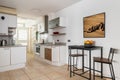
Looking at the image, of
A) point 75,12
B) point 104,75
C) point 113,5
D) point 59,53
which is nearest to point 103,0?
point 113,5

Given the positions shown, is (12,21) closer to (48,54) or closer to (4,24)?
(4,24)

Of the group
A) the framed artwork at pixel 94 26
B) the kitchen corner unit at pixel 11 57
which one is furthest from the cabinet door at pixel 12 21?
the framed artwork at pixel 94 26

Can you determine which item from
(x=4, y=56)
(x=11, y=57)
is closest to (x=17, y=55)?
(x=11, y=57)

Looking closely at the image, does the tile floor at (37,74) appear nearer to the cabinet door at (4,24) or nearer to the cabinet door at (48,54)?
the cabinet door at (48,54)

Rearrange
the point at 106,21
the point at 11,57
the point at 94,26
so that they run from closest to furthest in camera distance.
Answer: the point at 106,21
the point at 94,26
the point at 11,57

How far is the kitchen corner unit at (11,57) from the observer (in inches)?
132

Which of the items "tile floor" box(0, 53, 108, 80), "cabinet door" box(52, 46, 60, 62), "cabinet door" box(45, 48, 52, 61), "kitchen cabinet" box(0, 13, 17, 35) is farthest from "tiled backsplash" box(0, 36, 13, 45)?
"cabinet door" box(52, 46, 60, 62)

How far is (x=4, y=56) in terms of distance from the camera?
11.1ft

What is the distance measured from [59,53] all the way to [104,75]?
1912 millimetres

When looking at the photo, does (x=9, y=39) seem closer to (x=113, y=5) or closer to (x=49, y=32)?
(x=49, y=32)

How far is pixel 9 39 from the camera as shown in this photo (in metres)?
4.36

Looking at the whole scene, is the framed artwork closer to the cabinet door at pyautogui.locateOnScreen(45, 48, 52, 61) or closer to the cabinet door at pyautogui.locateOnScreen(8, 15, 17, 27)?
the cabinet door at pyautogui.locateOnScreen(45, 48, 52, 61)

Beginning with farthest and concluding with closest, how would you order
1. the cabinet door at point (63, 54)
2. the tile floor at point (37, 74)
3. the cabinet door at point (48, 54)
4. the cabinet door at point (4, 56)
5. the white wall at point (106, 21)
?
the cabinet door at point (48, 54) → the cabinet door at point (63, 54) → the cabinet door at point (4, 56) → the tile floor at point (37, 74) → the white wall at point (106, 21)

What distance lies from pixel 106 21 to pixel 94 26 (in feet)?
1.32
